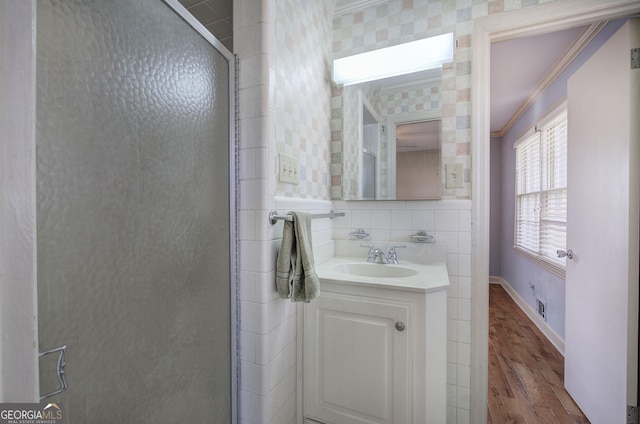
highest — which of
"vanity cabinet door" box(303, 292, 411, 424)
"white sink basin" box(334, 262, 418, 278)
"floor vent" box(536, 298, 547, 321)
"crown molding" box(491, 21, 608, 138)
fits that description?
"crown molding" box(491, 21, 608, 138)

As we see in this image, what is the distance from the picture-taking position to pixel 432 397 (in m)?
1.05

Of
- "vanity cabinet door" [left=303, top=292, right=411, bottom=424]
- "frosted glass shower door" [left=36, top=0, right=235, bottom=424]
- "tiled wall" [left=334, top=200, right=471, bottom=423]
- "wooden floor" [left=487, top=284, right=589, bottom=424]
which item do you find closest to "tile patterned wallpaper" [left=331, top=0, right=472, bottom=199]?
"tiled wall" [left=334, top=200, right=471, bottom=423]

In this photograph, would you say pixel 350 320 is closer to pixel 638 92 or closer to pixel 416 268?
A: pixel 416 268

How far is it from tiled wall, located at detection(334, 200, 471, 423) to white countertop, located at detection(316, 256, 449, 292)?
119 millimetres

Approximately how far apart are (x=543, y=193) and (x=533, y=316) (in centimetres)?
133

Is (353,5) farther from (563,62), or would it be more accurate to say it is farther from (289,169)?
(563,62)

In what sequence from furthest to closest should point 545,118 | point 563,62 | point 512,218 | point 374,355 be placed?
point 512,218
point 545,118
point 563,62
point 374,355

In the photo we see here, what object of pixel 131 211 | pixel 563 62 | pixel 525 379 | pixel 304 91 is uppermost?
pixel 563 62

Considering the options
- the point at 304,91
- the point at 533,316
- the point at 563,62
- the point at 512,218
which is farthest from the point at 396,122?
the point at 512,218

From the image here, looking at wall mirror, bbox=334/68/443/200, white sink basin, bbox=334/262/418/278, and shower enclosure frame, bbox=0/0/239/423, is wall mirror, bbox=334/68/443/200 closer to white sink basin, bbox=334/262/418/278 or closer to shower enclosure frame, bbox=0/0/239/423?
white sink basin, bbox=334/262/418/278

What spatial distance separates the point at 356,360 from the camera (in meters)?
1.14

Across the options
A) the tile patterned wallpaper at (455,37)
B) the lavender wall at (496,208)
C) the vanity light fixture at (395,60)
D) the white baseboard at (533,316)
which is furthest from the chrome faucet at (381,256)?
the lavender wall at (496,208)

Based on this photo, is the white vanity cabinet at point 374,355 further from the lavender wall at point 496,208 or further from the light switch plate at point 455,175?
the lavender wall at point 496,208

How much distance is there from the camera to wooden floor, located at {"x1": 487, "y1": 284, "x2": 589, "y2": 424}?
147 centimetres
